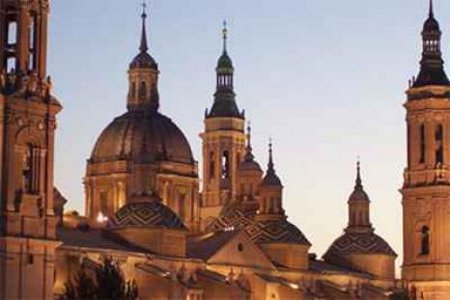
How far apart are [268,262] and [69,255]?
17885mm

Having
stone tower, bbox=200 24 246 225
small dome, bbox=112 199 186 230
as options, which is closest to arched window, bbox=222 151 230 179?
stone tower, bbox=200 24 246 225

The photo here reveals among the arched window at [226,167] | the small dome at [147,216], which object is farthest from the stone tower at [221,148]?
the small dome at [147,216]

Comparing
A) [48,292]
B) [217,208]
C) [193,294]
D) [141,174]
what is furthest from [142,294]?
[217,208]

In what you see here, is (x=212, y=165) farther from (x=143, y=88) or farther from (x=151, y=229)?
(x=151, y=229)

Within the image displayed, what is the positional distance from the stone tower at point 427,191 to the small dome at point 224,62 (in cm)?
2316

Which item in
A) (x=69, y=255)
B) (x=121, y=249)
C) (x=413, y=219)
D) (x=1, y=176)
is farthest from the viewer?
(x=413, y=219)

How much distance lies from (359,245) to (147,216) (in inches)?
824

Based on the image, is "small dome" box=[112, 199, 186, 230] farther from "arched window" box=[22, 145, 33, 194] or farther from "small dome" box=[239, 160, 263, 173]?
"arched window" box=[22, 145, 33, 194]

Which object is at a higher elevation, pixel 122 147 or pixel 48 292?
pixel 122 147

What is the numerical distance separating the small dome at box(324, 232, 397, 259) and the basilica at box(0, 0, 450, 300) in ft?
0.29

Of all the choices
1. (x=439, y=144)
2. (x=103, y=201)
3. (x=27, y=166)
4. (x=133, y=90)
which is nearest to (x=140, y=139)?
(x=133, y=90)

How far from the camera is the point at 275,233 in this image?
103 m

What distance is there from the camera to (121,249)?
295 ft

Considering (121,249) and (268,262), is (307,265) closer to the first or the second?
(268,262)
